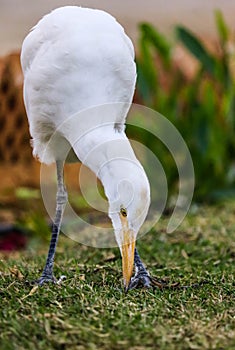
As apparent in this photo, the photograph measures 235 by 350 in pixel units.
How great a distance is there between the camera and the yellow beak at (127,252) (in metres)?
3.46

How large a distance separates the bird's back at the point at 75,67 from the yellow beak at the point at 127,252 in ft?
2.15

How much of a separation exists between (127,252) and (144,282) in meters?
0.38

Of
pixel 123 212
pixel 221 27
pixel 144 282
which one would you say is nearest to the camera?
pixel 123 212

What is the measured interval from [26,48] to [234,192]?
11.5ft

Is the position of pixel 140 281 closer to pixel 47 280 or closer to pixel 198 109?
pixel 47 280

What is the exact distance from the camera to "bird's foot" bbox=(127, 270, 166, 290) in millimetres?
3803

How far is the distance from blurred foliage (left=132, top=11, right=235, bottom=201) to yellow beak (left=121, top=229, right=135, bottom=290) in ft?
11.7

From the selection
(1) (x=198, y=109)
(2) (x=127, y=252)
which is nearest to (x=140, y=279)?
(2) (x=127, y=252)

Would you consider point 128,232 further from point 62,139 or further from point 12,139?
point 12,139

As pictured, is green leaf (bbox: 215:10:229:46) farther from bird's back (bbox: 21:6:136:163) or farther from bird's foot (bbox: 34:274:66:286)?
bird's foot (bbox: 34:274:66:286)

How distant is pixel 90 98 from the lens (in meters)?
3.73

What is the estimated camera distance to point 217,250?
510 cm

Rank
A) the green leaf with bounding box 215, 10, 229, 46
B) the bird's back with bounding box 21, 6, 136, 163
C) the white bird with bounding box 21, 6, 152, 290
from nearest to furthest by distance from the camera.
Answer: the white bird with bounding box 21, 6, 152, 290 → the bird's back with bounding box 21, 6, 136, 163 → the green leaf with bounding box 215, 10, 229, 46

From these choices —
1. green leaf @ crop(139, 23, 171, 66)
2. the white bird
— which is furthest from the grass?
green leaf @ crop(139, 23, 171, 66)
